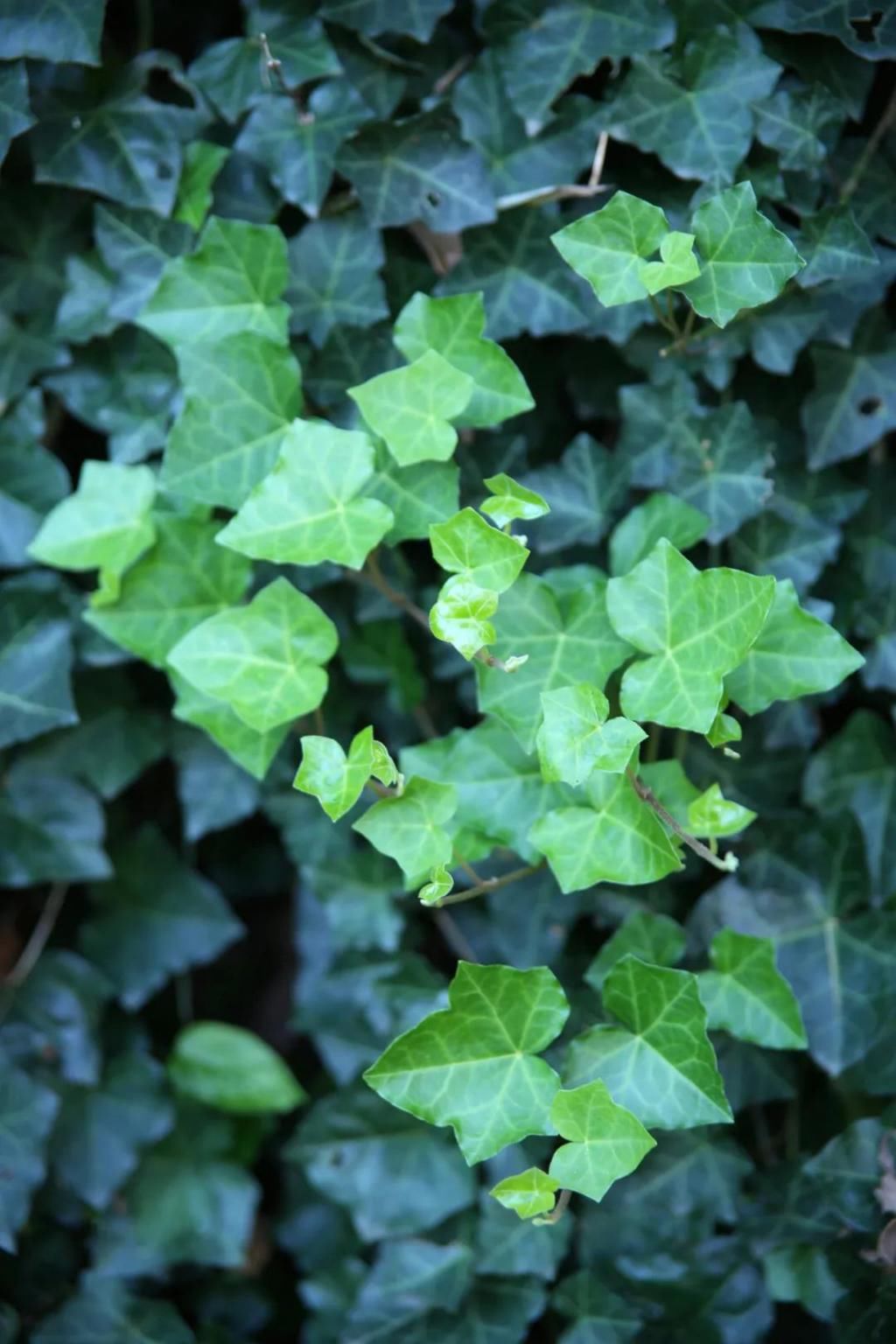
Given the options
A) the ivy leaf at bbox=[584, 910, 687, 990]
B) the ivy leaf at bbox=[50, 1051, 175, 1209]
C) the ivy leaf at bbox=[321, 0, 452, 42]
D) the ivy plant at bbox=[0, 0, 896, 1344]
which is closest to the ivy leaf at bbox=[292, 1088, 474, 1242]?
the ivy plant at bbox=[0, 0, 896, 1344]

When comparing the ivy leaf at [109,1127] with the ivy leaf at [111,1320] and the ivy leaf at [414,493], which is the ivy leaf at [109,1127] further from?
the ivy leaf at [414,493]

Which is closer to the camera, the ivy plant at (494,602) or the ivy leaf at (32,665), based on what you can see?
the ivy plant at (494,602)

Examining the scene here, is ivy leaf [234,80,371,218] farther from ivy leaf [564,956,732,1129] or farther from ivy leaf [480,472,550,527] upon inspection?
ivy leaf [564,956,732,1129]

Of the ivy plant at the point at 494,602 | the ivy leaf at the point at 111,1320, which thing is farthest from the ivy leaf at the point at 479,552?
the ivy leaf at the point at 111,1320

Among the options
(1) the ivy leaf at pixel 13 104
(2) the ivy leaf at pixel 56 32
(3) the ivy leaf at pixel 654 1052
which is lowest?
(3) the ivy leaf at pixel 654 1052

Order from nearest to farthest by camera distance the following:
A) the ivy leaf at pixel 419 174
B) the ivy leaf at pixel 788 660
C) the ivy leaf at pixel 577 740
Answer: the ivy leaf at pixel 577 740
the ivy leaf at pixel 788 660
the ivy leaf at pixel 419 174

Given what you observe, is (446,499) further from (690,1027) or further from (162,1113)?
→ (162,1113)
